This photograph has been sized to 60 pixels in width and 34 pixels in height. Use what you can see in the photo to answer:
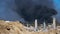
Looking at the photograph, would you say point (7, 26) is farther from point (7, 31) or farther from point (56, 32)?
point (56, 32)

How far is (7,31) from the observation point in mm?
26344

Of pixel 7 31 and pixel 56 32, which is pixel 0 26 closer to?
pixel 7 31

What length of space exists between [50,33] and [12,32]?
1305cm

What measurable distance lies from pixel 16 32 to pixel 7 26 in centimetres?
201

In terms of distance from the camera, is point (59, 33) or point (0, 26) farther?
point (59, 33)

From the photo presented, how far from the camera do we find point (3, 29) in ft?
87.1

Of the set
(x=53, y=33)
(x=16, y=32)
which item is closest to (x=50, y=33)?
(x=53, y=33)

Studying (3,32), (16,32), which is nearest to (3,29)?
(3,32)

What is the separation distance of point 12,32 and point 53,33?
44.1ft

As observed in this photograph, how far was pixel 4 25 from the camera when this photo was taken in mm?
27188

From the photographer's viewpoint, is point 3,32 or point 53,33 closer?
point 3,32

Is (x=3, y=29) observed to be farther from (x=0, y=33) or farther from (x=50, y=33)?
(x=50, y=33)

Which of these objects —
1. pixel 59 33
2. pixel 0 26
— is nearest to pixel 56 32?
pixel 59 33

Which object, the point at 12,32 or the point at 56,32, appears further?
the point at 56,32
